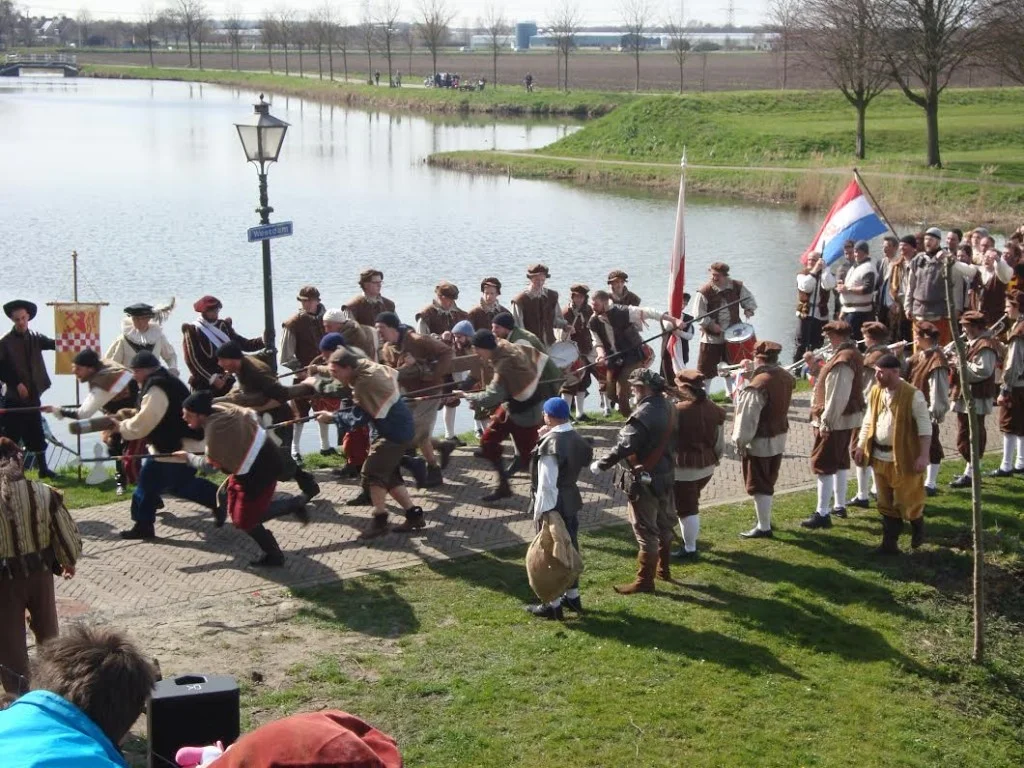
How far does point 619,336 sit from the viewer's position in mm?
15078

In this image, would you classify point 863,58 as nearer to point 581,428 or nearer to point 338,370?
point 581,428

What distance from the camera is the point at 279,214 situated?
3825 centimetres

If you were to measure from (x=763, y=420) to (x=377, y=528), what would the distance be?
136 inches

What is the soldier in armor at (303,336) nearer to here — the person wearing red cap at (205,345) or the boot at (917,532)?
the person wearing red cap at (205,345)

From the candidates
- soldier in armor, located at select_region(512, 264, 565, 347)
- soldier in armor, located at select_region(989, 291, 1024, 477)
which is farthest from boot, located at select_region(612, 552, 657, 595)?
soldier in armor, located at select_region(512, 264, 565, 347)

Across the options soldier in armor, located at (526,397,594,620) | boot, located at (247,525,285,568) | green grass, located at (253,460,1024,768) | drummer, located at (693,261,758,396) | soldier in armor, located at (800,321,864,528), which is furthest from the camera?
drummer, located at (693,261,758,396)

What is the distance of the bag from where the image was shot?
9.07 meters

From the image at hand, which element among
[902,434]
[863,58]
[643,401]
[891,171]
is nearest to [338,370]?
[643,401]

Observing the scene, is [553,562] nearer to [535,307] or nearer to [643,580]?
[643,580]

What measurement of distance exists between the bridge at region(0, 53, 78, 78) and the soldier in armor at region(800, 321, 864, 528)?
4866 inches

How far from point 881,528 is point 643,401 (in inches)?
121

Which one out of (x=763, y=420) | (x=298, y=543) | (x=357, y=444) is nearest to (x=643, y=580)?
(x=763, y=420)

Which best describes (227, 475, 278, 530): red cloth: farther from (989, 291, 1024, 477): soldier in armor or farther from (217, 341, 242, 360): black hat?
(989, 291, 1024, 477): soldier in armor

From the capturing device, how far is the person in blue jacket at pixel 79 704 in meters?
3.95
